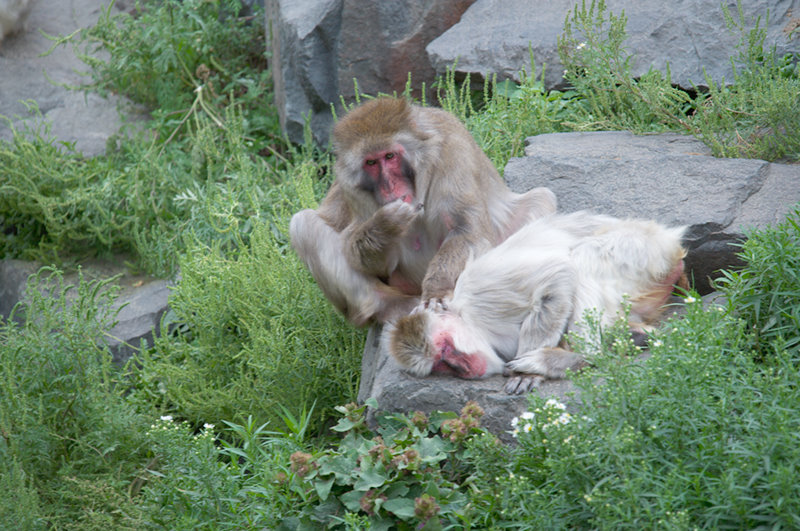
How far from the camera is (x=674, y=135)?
243 inches

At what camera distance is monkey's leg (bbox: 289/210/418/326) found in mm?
4898

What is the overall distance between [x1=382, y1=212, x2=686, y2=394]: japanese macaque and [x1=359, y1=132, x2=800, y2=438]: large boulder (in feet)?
0.36

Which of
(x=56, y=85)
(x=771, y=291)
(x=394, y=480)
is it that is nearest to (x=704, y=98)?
(x=771, y=291)

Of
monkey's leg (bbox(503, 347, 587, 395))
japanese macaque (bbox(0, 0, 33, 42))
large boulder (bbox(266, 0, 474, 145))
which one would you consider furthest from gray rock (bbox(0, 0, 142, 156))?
monkey's leg (bbox(503, 347, 587, 395))

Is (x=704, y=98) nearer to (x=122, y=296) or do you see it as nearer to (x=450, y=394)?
(x=450, y=394)

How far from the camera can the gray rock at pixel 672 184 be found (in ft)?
15.3

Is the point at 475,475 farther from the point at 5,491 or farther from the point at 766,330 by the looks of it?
the point at 5,491

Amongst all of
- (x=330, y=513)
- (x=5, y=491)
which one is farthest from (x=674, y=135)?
(x=5, y=491)

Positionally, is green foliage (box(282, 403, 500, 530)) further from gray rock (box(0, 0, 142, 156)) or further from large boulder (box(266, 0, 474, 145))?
gray rock (box(0, 0, 142, 156))

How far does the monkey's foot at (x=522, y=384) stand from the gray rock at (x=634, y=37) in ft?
12.4

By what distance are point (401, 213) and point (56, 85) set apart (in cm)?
627

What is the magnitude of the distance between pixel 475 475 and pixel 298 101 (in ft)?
18.4

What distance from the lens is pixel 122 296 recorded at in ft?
24.1

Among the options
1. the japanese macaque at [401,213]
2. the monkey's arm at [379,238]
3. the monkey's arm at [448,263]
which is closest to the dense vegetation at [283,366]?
the japanese macaque at [401,213]
